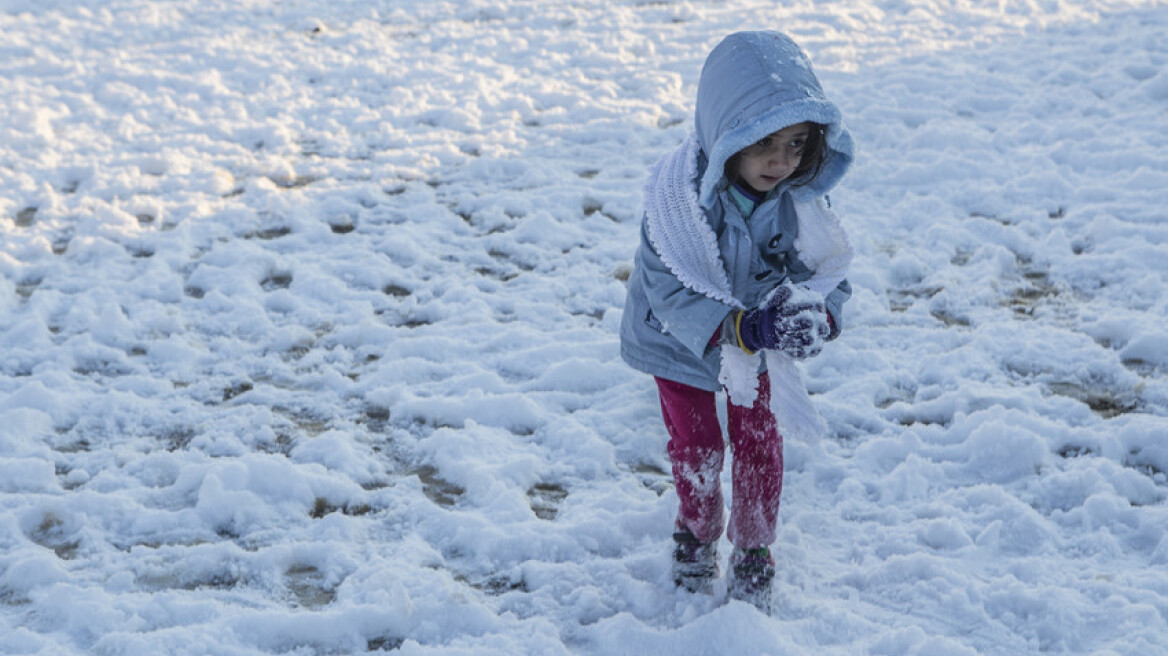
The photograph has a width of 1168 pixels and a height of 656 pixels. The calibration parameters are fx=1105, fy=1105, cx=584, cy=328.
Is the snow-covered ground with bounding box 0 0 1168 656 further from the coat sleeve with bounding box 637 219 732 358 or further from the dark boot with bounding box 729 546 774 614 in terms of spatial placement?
the coat sleeve with bounding box 637 219 732 358

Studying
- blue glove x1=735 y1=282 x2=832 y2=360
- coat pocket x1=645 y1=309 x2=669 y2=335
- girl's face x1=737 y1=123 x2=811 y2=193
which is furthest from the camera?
coat pocket x1=645 y1=309 x2=669 y2=335

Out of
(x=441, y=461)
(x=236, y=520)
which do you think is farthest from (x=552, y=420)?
(x=236, y=520)

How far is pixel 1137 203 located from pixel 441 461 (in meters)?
3.38

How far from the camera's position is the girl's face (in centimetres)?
244

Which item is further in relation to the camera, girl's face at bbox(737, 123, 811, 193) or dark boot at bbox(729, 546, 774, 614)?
dark boot at bbox(729, 546, 774, 614)

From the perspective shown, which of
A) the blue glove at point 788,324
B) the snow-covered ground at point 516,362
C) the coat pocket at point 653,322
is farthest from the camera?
the snow-covered ground at point 516,362

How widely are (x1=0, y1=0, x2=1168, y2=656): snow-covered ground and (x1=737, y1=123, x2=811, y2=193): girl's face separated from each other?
105 centimetres

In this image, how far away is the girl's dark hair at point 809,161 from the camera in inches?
98.7

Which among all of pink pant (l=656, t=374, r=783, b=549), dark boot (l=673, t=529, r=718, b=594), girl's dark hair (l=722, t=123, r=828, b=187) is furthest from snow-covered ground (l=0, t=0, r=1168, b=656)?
girl's dark hair (l=722, t=123, r=828, b=187)

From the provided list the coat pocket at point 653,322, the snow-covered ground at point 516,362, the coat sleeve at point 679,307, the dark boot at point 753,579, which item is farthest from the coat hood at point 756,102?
the snow-covered ground at point 516,362

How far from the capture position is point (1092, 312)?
13.7 ft

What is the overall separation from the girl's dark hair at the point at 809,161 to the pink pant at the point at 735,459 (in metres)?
0.48

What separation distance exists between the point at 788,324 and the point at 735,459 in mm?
524

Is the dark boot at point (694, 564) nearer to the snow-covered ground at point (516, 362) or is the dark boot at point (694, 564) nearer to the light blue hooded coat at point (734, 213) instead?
the snow-covered ground at point (516, 362)
